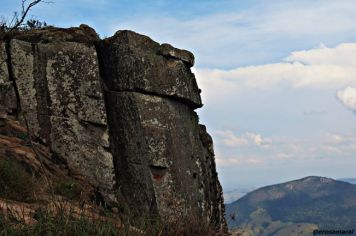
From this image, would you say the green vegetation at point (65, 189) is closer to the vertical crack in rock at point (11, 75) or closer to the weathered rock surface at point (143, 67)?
the vertical crack in rock at point (11, 75)

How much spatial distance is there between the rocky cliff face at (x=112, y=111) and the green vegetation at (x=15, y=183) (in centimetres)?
395

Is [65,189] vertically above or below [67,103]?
below

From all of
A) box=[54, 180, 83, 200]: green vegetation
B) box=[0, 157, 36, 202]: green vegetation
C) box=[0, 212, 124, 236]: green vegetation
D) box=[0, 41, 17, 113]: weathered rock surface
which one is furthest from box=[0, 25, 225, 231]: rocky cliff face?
box=[0, 212, 124, 236]: green vegetation

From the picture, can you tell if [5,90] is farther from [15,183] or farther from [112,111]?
[15,183]

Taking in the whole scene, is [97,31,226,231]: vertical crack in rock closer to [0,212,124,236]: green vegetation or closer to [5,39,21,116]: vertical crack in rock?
[5,39,21,116]: vertical crack in rock

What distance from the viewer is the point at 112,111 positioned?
1788cm

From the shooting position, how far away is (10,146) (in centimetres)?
1473

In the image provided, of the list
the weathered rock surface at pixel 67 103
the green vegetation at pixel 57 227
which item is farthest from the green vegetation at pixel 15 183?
the weathered rock surface at pixel 67 103

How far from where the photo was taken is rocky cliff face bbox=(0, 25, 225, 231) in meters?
16.8

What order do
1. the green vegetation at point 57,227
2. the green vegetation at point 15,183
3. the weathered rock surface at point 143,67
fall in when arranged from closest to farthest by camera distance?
1. the green vegetation at point 57,227
2. the green vegetation at point 15,183
3. the weathered rock surface at point 143,67

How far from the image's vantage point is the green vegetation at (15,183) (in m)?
11.3

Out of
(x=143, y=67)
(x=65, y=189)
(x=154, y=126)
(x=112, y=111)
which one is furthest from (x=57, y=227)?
(x=143, y=67)

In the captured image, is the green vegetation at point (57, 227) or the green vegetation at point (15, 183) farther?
the green vegetation at point (15, 183)

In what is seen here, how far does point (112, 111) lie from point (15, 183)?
663cm
